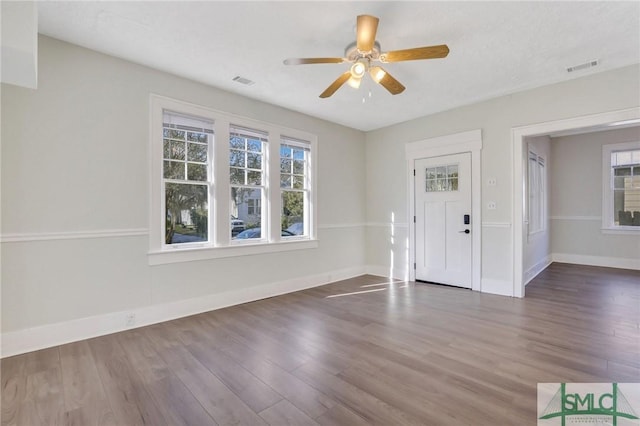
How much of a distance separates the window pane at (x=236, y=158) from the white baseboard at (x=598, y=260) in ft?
23.8

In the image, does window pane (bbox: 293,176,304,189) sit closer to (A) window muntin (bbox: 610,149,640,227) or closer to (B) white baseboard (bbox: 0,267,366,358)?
(B) white baseboard (bbox: 0,267,366,358)

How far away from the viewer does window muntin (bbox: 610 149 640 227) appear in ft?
19.5

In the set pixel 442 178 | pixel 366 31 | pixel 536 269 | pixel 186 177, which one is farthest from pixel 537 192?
pixel 186 177

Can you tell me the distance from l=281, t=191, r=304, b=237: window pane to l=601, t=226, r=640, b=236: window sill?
636 cm

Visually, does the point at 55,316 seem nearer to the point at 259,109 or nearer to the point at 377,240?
the point at 259,109

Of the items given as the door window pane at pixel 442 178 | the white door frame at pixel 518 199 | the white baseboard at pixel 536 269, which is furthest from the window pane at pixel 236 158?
the white baseboard at pixel 536 269

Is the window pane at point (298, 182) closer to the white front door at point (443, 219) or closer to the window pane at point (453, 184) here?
the white front door at point (443, 219)

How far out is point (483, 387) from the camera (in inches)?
81.3

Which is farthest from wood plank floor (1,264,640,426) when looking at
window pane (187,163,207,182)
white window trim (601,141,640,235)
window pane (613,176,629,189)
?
window pane (613,176,629,189)

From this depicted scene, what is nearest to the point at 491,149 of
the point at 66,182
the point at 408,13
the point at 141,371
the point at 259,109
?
the point at 408,13

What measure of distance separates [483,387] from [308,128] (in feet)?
13.6

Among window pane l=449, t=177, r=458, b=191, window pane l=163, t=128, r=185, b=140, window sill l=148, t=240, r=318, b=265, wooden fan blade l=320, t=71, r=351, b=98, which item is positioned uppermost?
wooden fan blade l=320, t=71, r=351, b=98

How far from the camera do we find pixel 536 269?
566cm

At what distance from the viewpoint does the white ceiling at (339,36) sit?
2391 mm
